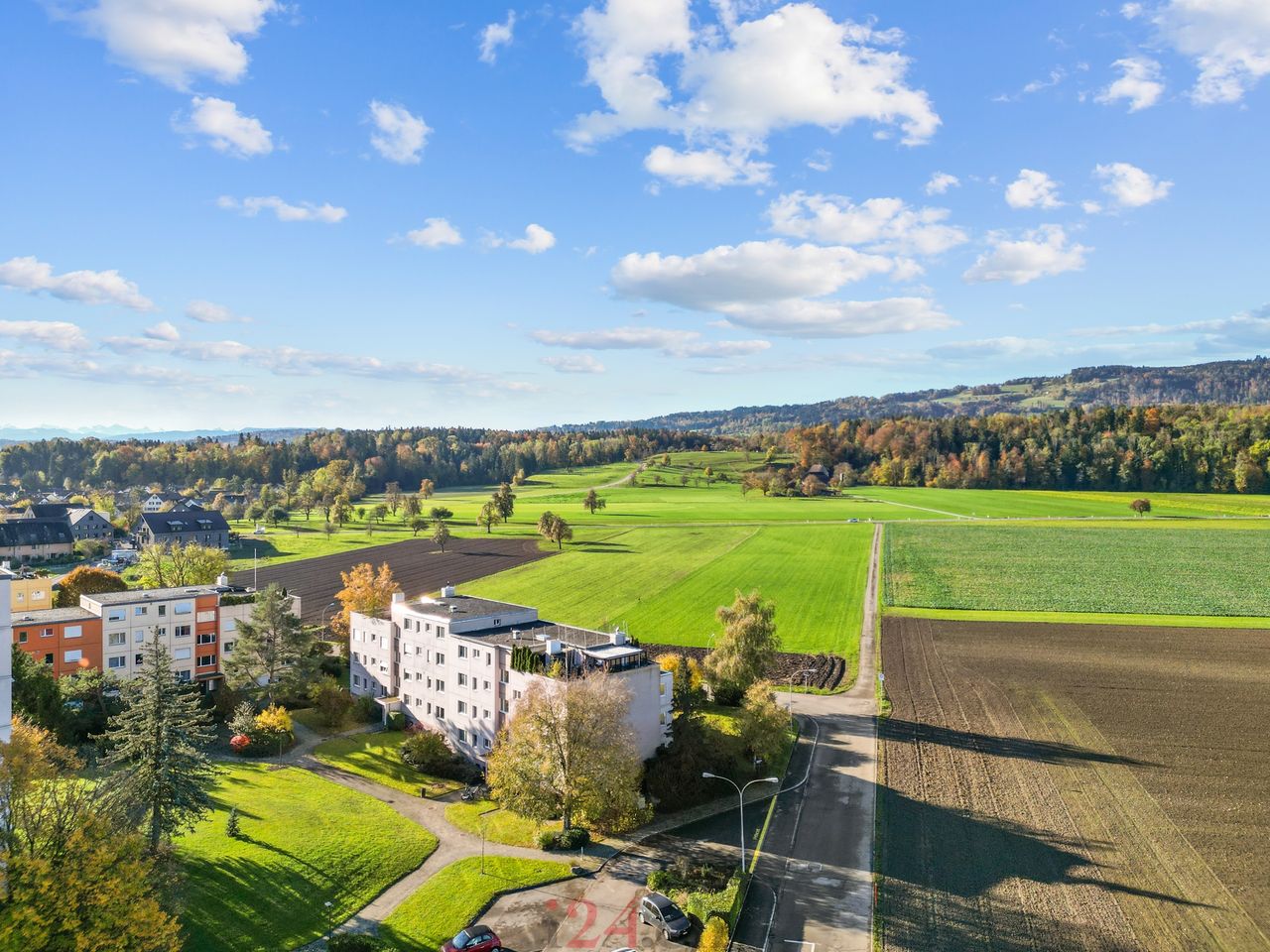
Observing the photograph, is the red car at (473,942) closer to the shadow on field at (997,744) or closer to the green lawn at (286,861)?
the green lawn at (286,861)

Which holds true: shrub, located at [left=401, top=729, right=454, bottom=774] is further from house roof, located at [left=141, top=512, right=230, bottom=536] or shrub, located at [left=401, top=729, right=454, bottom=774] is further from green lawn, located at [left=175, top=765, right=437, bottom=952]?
house roof, located at [left=141, top=512, right=230, bottom=536]

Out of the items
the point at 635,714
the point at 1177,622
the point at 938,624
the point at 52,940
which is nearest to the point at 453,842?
the point at 635,714

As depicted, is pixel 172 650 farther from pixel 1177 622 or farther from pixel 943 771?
pixel 1177 622

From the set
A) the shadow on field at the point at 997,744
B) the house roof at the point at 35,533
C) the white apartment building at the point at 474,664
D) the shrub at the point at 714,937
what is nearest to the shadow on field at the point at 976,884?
the shrub at the point at 714,937

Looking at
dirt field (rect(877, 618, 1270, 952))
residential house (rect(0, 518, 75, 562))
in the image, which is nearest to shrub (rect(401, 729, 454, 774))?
dirt field (rect(877, 618, 1270, 952))

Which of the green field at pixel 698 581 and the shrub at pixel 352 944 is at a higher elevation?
the green field at pixel 698 581

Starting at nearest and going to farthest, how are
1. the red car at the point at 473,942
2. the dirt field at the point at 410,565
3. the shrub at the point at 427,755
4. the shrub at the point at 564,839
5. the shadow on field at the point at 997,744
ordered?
1. the red car at the point at 473,942
2. the shrub at the point at 564,839
3. the shadow on field at the point at 997,744
4. the shrub at the point at 427,755
5. the dirt field at the point at 410,565

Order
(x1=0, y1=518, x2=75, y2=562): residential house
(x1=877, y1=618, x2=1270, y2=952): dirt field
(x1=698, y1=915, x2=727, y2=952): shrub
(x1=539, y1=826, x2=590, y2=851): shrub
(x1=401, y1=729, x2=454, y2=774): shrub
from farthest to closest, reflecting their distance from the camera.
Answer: (x1=0, y1=518, x2=75, y2=562): residential house, (x1=401, y1=729, x2=454, y2=774): shrub, (x1=539, y1=826, x2=590, y2=851): shrub, (x1=877, y1=618, x2=1270, y2=952): dirt field, (x1=698, y1=915, x2=727, y2=952): shrub

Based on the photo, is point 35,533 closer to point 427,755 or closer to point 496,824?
point 427,755
